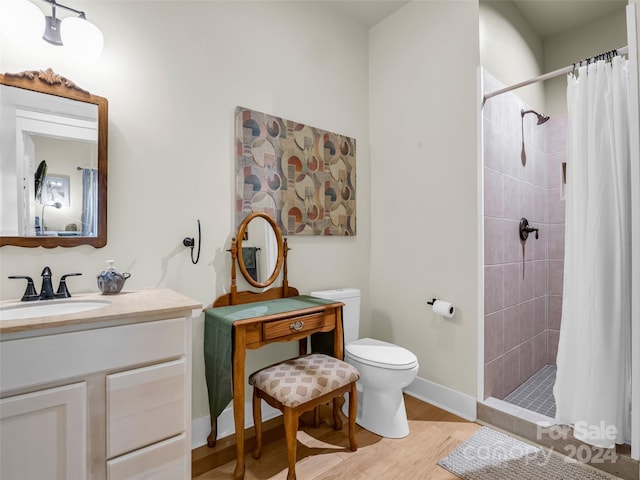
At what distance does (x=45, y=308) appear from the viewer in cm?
134

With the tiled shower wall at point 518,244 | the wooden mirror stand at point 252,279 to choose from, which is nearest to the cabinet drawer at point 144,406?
the wooden mirror stand at point 252,279

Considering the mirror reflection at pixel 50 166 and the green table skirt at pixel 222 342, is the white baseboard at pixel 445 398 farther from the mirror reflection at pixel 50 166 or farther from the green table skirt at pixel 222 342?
the mirror reflection at pixel 50 166

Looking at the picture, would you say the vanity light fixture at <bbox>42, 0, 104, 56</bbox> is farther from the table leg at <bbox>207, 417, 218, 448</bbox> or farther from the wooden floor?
the wooden floor

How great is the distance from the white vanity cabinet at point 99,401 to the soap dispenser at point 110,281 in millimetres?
416

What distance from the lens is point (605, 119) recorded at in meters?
1.70

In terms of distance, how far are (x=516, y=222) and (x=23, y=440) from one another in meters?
2.88

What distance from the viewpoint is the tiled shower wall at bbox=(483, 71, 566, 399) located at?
86.0 inches

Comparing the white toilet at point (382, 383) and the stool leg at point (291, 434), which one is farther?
the white toilet at point (382, 383)

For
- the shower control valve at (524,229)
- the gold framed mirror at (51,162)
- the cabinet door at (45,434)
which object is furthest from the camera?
the shower control valve at (524,229)

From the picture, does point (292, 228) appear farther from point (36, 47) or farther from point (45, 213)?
point (36, 47)

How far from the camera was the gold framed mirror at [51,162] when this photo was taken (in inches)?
53.7

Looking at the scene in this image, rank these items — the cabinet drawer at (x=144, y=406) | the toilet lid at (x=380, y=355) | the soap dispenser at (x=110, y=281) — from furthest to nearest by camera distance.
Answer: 1. the toilet lid at (x=380, y=355)
2. the soap dispenser at (x=110, y=281)
3. the cabinet drawer at (x=144, y=406)

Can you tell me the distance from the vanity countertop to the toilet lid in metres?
1.06

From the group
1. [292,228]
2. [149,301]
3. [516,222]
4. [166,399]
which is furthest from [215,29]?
[516,222]
